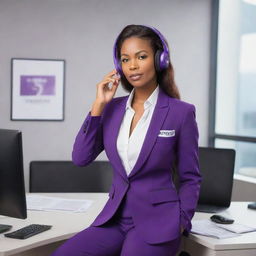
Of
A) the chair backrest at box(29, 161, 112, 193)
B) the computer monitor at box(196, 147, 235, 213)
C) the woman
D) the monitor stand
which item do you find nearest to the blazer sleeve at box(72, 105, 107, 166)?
the woman

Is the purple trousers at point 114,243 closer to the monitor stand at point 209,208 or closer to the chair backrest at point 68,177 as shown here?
the monitor stand at point 209,208

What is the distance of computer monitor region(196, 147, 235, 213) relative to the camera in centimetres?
295

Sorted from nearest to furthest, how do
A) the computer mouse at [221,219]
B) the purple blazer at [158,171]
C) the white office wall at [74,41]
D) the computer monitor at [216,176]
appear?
the purple blazer at [158,171] < the computer mouse at [221,219] < the computer monitor at [216,176] < the white office wall at [74,41]

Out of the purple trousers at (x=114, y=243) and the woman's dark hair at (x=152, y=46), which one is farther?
the woman's dark hair at (x=152, y=46)

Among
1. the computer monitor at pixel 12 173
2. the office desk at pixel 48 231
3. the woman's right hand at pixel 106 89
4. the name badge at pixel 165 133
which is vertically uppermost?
the woman's right hand at pixel 106 89

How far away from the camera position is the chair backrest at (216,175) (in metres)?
2.96

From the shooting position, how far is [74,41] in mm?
4617

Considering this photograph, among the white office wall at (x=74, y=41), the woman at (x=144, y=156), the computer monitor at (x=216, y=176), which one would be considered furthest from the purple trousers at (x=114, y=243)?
the white office wall at (x=74, y=41)

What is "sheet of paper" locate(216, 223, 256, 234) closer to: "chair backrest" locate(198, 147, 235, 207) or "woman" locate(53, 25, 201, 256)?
"woman" locate(53, 25, 201, 256)

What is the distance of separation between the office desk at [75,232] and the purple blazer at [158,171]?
0.13 m

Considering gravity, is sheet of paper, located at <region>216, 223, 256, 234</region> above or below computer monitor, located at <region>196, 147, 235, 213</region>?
below

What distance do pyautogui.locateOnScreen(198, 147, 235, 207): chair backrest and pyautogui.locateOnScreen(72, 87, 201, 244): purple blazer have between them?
3.00 ft

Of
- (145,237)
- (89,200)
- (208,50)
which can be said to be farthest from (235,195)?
(145,237)

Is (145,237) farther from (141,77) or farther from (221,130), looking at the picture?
(221,130)
